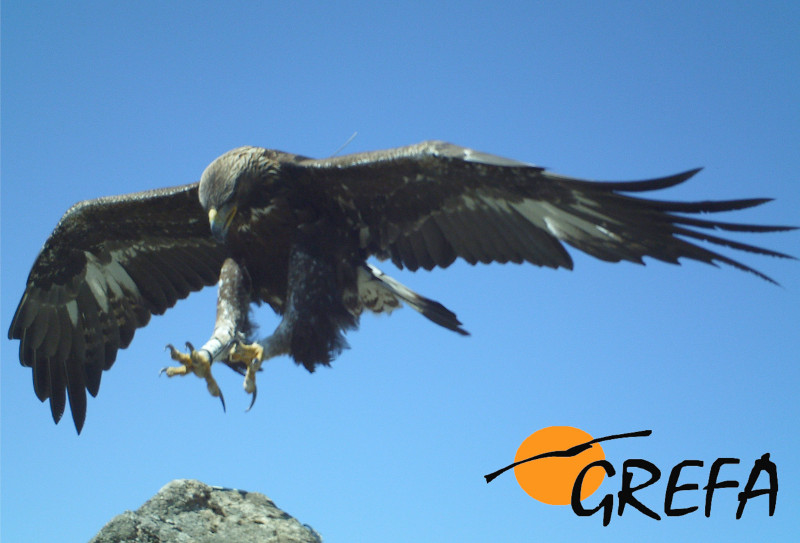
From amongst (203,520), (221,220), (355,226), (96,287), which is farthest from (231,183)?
(96,287)

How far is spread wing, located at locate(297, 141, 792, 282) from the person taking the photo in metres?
4.44

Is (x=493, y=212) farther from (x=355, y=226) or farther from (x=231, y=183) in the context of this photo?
(x=231, y=183)

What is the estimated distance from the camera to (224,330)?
5160 millimetres

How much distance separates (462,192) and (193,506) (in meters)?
2.49

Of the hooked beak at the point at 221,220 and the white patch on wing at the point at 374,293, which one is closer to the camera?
the hooked beak at the point at 221,220

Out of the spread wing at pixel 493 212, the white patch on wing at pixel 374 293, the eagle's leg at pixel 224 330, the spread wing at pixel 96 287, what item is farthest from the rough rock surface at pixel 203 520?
the spread wing at pixel 96 287

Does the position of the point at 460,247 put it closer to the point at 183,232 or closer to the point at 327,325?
the point at 327,325

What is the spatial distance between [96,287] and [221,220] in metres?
2.08

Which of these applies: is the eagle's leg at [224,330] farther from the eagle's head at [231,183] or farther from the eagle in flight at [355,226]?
the eagle's head at [231,183]

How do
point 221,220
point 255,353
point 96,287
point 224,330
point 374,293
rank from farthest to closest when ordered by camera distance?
point 96,287
point 374,293
point 224,330
point 221,220
point 255,353

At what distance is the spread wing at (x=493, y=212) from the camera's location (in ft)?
14.6

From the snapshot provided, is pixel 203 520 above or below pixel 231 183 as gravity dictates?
below

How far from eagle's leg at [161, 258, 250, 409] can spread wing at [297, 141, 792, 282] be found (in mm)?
918

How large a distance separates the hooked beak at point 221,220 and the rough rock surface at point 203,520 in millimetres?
1512
